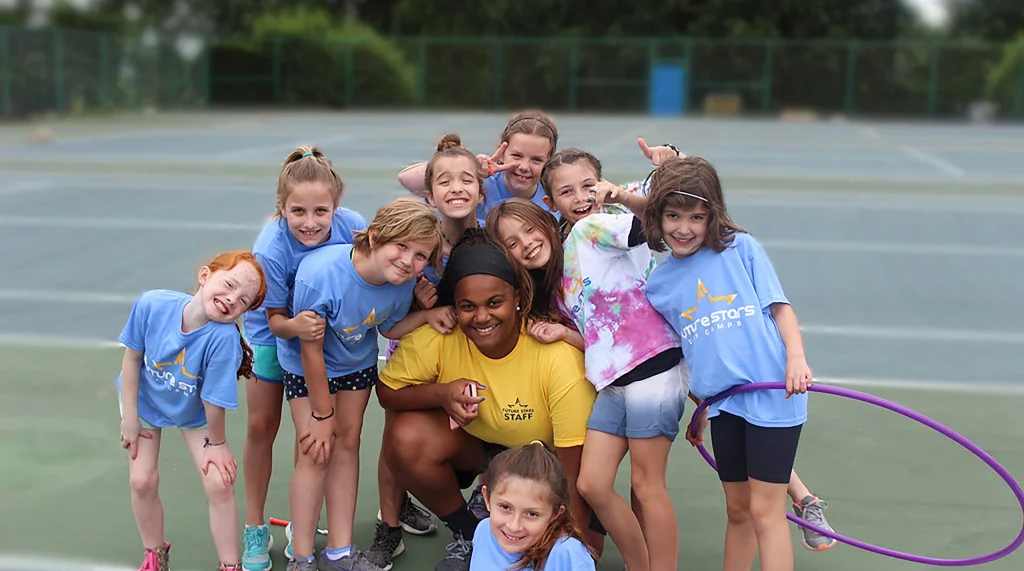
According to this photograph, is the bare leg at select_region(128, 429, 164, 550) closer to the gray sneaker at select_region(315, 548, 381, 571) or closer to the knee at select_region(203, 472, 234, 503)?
the knee at select_region(203, 472, 234, 503)

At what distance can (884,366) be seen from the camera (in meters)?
6.19

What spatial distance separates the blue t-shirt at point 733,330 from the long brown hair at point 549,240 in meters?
0.50

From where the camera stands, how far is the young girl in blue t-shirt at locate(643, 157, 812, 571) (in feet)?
10.4

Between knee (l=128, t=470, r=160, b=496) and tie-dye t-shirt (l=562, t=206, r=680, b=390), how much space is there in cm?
151

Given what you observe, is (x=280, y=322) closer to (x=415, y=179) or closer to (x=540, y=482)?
(x=415, y=179)

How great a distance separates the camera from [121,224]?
1073 cm

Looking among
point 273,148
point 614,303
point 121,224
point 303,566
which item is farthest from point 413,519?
point 273,148

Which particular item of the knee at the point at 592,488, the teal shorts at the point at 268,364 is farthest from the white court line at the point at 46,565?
the knee at the point at 592,488

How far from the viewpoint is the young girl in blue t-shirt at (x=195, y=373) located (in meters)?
3.37

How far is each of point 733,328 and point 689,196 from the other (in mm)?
425

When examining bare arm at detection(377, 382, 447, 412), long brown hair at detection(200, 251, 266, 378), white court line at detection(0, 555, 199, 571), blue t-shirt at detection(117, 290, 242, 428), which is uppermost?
long brown hair at detection(200, 251, 266, 378)

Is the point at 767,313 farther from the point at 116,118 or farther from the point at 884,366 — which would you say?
the point at 116,118

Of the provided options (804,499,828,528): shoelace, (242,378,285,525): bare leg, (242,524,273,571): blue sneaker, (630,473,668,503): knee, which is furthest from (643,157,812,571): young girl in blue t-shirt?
(242,524,273,571): blue sneaker

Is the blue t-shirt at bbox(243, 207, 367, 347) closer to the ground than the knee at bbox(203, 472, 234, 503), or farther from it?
farther from it
